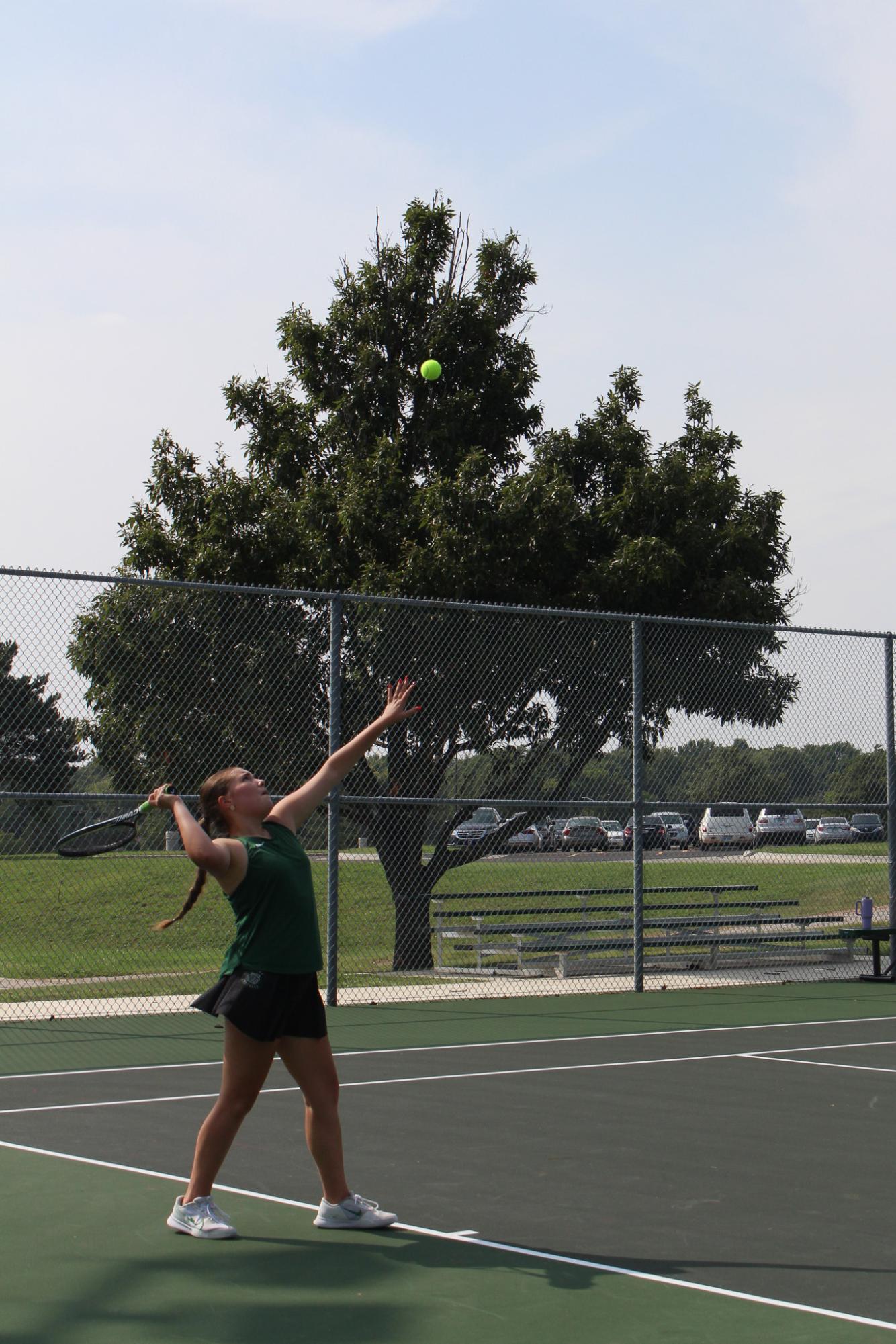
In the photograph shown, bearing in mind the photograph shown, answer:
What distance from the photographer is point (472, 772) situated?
47.6ft

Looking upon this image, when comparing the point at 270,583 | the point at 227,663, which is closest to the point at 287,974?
the point at 227,663

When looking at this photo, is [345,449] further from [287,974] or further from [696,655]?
[287,974]

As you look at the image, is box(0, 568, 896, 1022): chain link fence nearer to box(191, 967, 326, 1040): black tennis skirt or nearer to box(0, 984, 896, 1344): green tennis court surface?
box(0, 984, 896, 1344): green tennis court surface

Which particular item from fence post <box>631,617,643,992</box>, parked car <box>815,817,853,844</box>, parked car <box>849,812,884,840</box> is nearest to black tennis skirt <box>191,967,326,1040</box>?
fence post <box>631,617,643,992</box>

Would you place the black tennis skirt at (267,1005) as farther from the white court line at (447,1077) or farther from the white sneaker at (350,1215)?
the white court line at (447,1077)

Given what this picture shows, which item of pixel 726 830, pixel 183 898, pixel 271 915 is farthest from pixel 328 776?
pixel 183 898

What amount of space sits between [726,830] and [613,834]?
190 centimetres

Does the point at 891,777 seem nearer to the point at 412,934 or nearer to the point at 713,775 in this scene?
the point at 713,775

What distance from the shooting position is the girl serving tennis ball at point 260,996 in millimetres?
5273

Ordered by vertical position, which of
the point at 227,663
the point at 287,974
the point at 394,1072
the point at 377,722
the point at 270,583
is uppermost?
the point at 270,583

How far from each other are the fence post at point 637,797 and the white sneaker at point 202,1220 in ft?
28.6

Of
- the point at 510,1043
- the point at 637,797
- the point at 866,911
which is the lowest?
the point at 510,1043

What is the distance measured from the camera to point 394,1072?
9.44m

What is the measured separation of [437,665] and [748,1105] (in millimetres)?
6665
